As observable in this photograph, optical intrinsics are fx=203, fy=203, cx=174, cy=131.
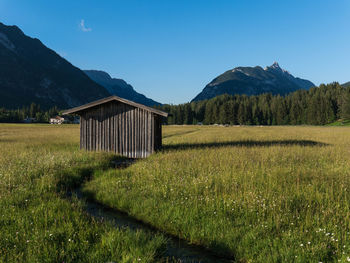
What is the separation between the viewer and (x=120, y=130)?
1638 centimetres

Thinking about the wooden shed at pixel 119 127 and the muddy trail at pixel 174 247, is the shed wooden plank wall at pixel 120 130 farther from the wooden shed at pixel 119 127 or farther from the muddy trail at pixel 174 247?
the muddy trail at pixel 174 247

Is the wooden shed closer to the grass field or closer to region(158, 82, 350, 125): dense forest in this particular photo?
the grass field

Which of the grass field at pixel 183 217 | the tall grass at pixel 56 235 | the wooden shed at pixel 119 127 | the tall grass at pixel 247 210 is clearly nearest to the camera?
the tall grass at pixel 56 235

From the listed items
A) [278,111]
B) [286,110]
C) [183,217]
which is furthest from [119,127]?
[286,110]

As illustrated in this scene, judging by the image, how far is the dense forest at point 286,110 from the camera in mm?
100375

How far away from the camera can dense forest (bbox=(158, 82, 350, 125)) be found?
10038 cm

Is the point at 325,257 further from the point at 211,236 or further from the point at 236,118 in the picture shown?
the point at 236,118

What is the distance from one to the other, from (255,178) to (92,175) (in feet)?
26.2

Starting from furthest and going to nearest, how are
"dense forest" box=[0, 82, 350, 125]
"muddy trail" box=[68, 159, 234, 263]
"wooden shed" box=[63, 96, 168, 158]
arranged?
"dense forest" box=[0, 82, 350, 125], "wooden shed" box=[63, 96, 168, 158], "muddy trail" box=[68, 159, 234, 263]

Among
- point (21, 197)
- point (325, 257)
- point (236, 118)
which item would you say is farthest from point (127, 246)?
point (236, 118)

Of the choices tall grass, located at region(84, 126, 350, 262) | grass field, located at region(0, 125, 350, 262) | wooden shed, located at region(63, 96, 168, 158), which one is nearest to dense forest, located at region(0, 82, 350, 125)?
wooden shed, located at region(63, 96, 168, 158)

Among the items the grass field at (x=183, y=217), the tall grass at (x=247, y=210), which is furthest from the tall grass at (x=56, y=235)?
the tall grass at (x=247, y=210)

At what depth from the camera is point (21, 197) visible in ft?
22.4

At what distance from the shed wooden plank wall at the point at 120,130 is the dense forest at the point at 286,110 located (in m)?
105
